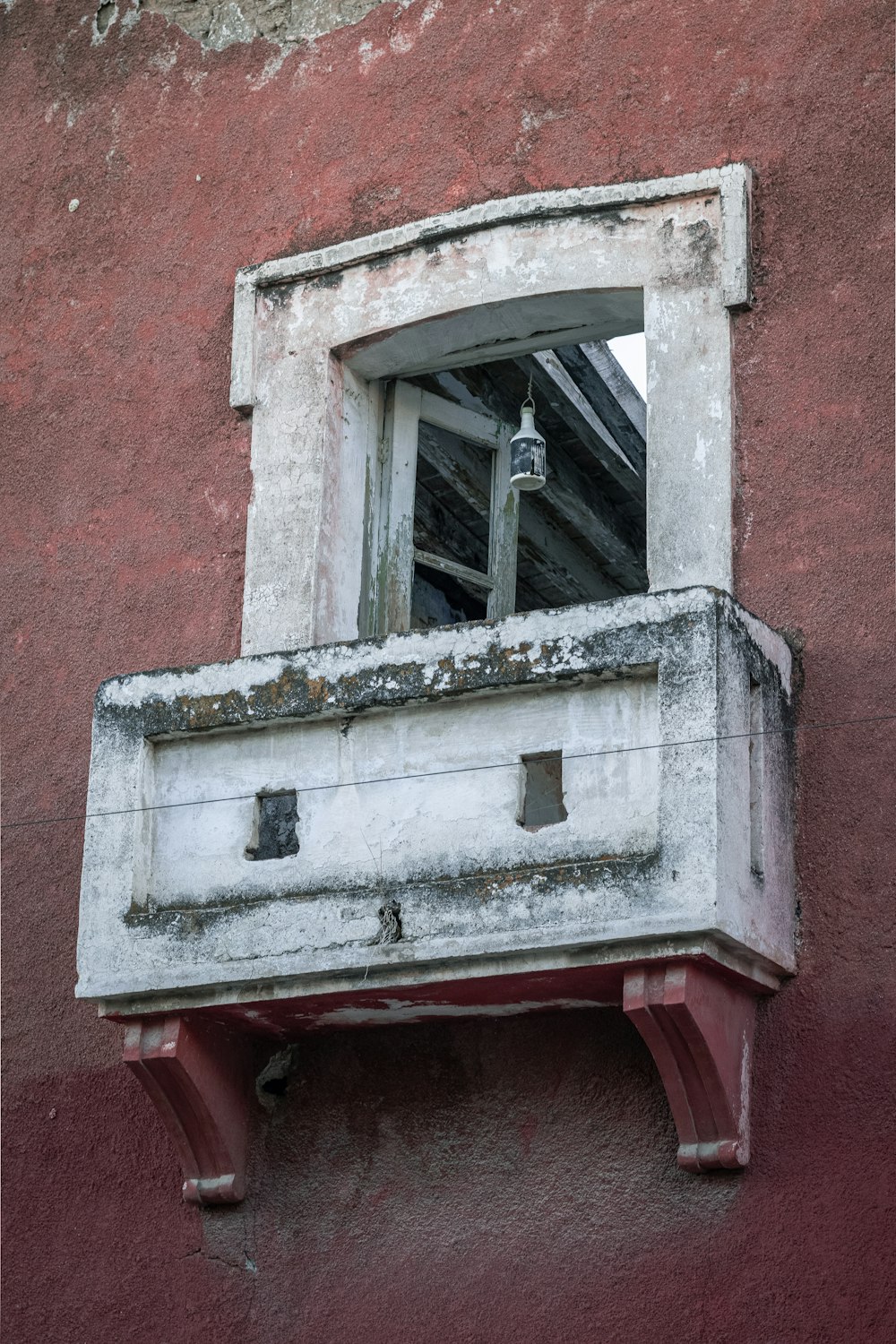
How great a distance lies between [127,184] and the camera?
813 cm

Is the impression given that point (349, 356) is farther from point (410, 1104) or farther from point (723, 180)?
point (410, 1104)

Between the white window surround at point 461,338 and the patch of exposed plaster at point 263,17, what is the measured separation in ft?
3.43

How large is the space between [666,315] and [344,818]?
1986mm

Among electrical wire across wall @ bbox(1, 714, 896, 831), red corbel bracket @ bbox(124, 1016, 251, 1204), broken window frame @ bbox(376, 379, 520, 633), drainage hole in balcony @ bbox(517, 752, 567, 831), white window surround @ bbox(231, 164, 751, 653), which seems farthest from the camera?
broken window frame @ bbox(376, 379, 520, 633)

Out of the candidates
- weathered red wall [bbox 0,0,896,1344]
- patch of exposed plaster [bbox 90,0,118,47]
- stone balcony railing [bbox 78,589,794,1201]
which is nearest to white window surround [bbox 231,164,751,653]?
weathered red wall [bbox 0,0,896,1344]

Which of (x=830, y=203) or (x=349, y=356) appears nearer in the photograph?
(x=830, y=203)

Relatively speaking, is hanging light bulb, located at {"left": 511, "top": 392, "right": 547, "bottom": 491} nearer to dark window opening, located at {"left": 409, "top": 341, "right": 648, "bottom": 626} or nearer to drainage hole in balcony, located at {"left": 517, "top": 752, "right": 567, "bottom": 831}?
dark window opening, located at {"left": 409, "top": 341, "right": 648, "bottom": 626}

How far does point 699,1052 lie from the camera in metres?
5.80

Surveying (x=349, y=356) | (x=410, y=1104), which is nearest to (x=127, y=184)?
(x=349, y=356)

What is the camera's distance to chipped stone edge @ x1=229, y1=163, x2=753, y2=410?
6.83 metres

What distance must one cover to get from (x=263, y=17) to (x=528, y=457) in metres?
2.03

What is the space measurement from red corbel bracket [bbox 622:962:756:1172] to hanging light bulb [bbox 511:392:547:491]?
92.9 inches

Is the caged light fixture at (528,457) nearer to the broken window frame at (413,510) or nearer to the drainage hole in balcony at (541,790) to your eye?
the broken window frame at (413,510)

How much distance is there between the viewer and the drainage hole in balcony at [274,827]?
639cm
